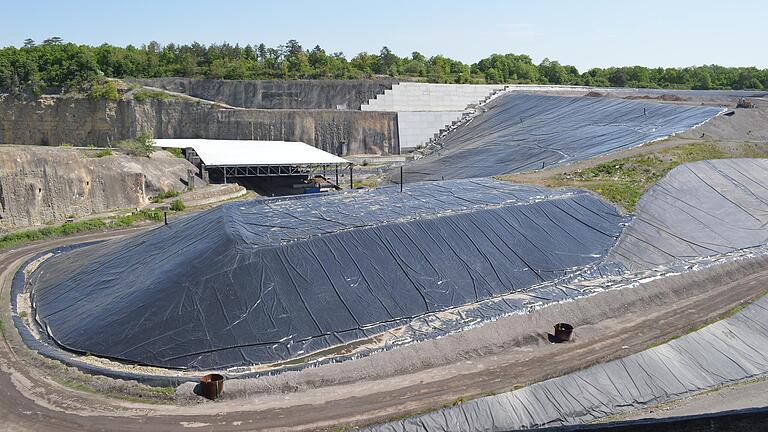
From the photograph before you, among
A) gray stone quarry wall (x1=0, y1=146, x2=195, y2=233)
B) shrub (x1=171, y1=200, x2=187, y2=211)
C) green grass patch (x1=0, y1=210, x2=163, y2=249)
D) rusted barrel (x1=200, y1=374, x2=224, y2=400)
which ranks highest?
gray stone quarry wall (x1=0, y1=146, x2=195, y2=233)

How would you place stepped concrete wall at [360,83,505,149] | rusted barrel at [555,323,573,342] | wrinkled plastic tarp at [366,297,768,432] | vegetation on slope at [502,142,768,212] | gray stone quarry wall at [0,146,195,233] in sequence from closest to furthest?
wrinkled plastic tarp at [366,297,768,432] → rusted barrel at [555,323,573,342] → vegetation on slope at [502,142,768,212] → gray stone quarry wall at [0,146,195,233] → stepped concrete wall at [360,83,505,149]

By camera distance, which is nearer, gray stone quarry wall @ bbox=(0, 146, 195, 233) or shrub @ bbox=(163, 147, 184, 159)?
gray stone quarry wall @ bbox=(0, 146, 195, 233)

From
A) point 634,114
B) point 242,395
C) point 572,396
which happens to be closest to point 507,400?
point 572,396

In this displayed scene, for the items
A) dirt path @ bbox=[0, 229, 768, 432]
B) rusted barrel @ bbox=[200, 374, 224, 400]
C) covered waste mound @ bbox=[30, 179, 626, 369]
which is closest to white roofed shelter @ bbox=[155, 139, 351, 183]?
covered waste mound @ bbox=[30, 179, 626, 369]

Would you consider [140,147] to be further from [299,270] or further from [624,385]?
[624,385]

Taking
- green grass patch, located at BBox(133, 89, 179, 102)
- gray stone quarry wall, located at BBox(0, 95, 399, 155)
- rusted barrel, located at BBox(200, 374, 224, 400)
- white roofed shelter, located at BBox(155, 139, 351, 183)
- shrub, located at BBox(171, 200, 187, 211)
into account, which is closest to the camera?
rusted barrel, located at BBox(200, 374, 224, 400)

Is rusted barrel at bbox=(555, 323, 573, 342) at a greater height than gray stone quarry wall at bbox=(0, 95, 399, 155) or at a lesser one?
lesser

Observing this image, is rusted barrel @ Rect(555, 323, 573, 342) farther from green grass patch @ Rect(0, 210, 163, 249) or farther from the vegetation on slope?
green grass patch @ Rect(0, 210, 163, 249)
